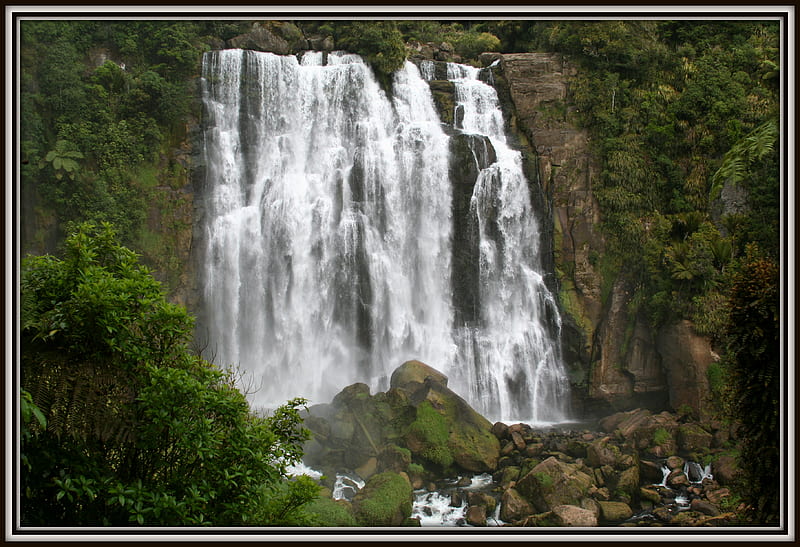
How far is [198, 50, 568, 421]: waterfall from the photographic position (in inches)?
651

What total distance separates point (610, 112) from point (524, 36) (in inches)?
192

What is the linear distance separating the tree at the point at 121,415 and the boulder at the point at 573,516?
710cm

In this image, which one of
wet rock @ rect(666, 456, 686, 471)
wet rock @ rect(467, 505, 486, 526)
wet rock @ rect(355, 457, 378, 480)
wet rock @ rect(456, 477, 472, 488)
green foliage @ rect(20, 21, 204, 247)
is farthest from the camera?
green foliage @ rect(20, 21, 204, 247)

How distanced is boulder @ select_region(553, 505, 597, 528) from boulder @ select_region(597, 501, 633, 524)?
0.84 feet

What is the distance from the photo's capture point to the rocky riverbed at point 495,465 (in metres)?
10.7

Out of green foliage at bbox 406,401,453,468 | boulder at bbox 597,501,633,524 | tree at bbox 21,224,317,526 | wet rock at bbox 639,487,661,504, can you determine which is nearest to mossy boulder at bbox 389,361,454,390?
green foliage at bbox 406,401,453,468

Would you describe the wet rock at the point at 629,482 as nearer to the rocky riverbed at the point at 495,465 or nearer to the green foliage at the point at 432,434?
the rocky riverbed at the point at 495,465

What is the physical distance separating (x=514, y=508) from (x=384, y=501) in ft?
7.53

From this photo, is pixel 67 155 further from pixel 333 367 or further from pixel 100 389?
pixel 100 389

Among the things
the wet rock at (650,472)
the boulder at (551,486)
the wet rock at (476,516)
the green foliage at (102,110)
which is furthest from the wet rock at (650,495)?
the green foliage at (102,110)

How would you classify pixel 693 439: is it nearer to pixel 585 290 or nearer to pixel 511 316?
pixel 585 290

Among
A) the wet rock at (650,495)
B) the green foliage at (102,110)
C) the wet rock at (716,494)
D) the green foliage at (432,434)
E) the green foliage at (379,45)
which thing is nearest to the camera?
the wet rock at (716,494)

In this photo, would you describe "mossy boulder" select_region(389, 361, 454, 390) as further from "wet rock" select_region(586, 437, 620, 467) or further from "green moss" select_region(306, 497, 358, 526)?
"green moss" select_region(306, 497, 358, 526)

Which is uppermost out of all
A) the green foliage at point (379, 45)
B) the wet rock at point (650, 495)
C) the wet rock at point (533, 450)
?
the green foliage at point (379, 45)
